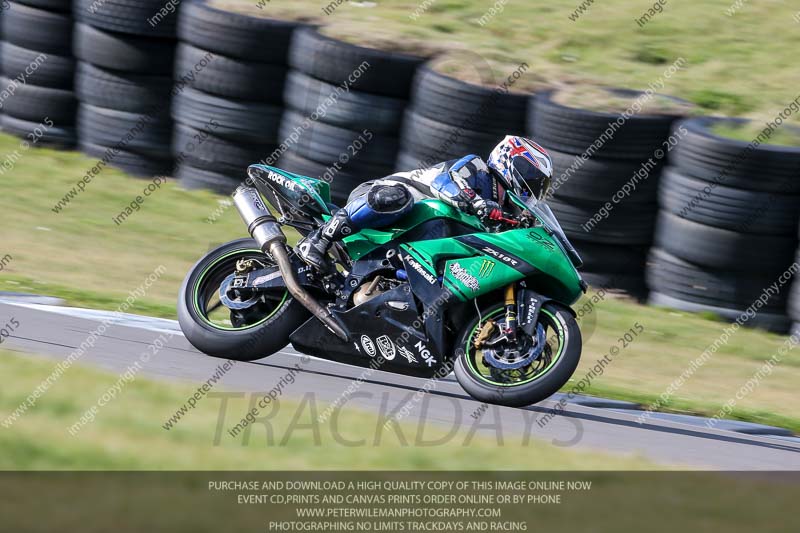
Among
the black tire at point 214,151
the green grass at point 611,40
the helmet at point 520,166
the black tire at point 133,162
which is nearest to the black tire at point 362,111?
the green grass at point 611,40

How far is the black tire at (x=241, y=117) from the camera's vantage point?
37.7ft

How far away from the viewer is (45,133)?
13.0 metres

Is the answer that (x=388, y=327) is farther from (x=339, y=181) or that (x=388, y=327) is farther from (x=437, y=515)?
(x=339, y=181)

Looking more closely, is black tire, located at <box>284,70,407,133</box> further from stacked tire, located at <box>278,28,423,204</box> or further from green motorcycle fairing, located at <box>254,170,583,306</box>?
green motorcycle fairing, located at <box>254,170,583,306</box>

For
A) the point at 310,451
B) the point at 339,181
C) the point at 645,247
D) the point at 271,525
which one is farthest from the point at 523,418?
the point at 339,181

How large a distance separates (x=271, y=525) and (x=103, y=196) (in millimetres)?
8487

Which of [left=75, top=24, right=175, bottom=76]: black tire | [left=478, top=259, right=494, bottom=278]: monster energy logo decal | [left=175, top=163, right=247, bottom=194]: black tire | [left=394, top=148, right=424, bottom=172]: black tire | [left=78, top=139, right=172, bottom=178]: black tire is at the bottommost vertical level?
[left=78, top=139, right=172, bottom=178]: black tire

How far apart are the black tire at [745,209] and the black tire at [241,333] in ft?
13.9

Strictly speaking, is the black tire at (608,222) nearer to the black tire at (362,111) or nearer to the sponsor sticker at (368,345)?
the black tire at (362,111)

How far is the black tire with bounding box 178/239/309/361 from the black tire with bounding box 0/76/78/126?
261 inches

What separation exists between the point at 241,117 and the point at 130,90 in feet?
4.97

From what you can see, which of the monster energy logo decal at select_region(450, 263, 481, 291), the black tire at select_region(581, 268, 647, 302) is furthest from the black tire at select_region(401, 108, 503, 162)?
the monster energy logo decal at select_region(450, 263, 481, 291)

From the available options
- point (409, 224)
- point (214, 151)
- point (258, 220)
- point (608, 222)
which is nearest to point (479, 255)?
point (409, 224)

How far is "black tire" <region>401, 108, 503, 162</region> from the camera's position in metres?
10.3
